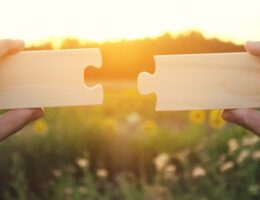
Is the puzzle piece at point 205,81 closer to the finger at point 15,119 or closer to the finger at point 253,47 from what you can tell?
the finger at point 253,47

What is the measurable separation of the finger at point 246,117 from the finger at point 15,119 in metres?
0.84

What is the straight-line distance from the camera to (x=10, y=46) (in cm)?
324

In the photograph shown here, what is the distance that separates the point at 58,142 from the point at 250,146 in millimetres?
2036

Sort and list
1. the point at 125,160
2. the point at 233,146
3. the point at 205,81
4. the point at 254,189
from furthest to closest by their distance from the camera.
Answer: the point at 125,160 < the point at 233,146 < the point at 254,189 < the point at 205,81

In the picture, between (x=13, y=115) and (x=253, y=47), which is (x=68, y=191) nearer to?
(x=13, y=115)

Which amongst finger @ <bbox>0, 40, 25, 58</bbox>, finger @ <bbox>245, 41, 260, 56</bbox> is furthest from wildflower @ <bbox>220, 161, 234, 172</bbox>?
finger @ <bbox>0, 40, 25, 58</bbox>

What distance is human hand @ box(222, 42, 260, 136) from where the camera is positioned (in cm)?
320

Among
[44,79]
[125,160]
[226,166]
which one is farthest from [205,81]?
[125,160]

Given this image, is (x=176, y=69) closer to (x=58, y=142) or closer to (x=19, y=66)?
(x=19, y=66)

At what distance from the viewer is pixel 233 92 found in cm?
336

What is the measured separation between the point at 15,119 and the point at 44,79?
9.1 inches

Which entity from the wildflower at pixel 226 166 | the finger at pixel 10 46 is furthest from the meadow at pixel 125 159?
the finger at pixel 10 46

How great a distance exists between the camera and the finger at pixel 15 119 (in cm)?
324

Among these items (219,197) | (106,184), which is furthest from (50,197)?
(219,197)
